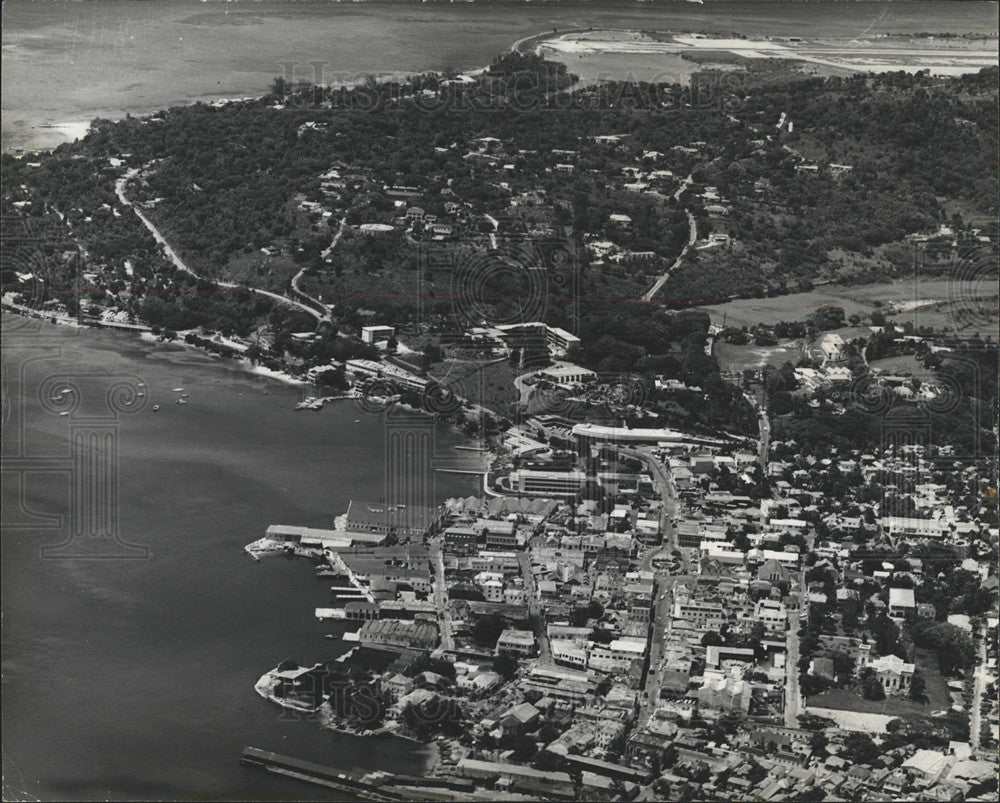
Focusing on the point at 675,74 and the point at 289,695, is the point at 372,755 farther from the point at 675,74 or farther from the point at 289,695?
the point at 675,74

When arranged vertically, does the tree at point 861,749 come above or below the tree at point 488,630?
below

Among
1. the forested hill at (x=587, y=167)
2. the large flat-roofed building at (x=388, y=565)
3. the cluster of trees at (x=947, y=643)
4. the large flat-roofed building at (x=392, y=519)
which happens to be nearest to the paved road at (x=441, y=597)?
the large flat-roofed building at (x=388, y=565)

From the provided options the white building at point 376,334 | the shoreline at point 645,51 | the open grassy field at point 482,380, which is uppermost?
the shoreline at point 645,51

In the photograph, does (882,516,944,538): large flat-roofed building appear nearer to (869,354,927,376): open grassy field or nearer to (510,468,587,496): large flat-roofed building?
(510,468,587,496): large flat-roofed building

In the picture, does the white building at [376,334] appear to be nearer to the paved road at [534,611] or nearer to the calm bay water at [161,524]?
the calm bay water at [161,524]

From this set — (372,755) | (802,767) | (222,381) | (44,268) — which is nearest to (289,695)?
(372,755)
